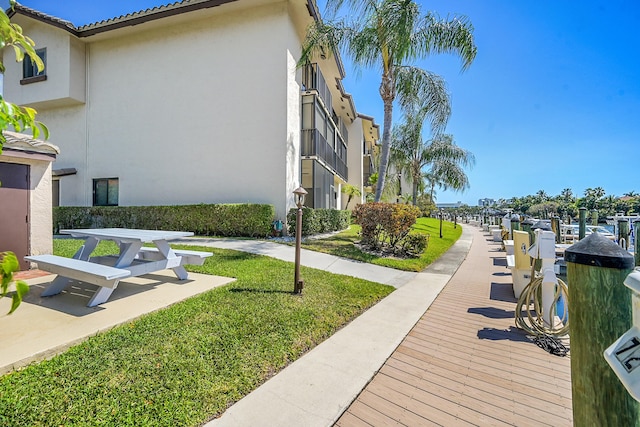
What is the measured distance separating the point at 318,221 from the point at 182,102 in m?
8.62

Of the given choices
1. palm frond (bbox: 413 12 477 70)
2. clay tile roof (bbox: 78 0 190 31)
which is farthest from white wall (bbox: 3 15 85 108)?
palm frond (bbox: 413 12 477 70)

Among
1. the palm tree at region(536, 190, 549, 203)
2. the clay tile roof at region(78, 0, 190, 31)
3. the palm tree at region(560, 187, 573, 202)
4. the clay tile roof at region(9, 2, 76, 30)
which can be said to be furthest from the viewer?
the palm tree at region(536, 190, 549, 203)

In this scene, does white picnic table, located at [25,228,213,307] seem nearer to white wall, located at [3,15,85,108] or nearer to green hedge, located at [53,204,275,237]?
green hedge, located at [53,204,275,237]

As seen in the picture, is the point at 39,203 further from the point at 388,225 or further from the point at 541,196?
the point at 541,196

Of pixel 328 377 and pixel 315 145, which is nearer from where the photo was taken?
pixel 328 377

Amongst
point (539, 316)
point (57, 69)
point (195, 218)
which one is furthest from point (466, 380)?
point (57, 69)

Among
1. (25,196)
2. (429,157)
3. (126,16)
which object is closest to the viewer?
(25,196)

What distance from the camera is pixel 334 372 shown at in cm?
313

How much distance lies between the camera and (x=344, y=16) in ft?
38.7

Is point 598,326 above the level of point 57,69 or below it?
below

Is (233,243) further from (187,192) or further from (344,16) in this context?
(344,16)

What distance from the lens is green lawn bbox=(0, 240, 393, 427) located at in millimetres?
2355

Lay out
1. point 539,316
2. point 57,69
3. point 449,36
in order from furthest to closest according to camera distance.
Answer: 1. point 57,69
2. point 449,36
3. point 539,316

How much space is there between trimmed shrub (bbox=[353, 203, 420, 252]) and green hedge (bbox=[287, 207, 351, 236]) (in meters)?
2.65
